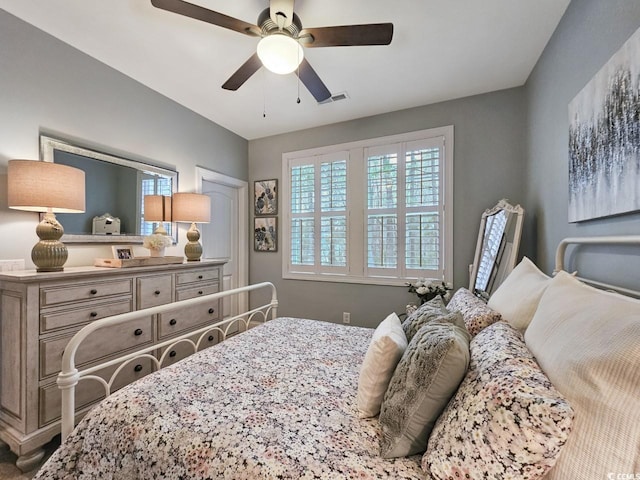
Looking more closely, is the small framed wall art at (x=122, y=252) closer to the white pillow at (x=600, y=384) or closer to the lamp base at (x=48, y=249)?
the lamp base at (x=48, y=249)

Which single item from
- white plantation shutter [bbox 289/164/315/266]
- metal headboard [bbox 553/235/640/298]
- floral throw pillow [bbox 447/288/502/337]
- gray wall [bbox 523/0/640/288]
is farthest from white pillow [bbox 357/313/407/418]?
white plantation shutter [bbox 289/164/315/266]

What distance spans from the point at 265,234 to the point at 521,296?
309cm

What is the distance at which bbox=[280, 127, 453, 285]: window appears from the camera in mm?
2881

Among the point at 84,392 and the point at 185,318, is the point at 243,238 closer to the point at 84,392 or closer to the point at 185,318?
the point at 185,318

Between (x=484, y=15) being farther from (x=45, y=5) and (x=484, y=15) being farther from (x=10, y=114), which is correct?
(x=10, y=114)

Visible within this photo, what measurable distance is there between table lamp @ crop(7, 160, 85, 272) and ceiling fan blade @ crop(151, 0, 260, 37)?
1147mm

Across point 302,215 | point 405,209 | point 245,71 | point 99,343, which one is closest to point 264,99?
point 245,71

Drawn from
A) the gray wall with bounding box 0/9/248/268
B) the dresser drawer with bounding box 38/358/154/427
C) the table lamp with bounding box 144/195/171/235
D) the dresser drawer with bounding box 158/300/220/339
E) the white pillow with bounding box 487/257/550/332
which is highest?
the gray wall with bounding box 0/9/248/268

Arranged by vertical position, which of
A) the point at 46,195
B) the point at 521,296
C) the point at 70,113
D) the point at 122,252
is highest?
the point at 70,113

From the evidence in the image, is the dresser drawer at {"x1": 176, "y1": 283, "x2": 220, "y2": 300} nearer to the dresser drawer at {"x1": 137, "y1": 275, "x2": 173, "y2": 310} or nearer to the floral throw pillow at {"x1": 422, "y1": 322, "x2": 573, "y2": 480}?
the dresser drawer at {"x1": 137, "y1": 275, "x2": 173, "y2": 310}

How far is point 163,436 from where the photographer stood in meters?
0.89

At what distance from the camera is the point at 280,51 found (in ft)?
4.87

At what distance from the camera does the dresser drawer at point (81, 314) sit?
61.9 inches

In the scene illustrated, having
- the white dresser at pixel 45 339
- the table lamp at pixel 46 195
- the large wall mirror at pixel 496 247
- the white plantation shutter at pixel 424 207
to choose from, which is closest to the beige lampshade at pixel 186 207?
the white dresser at pixel 45 339
